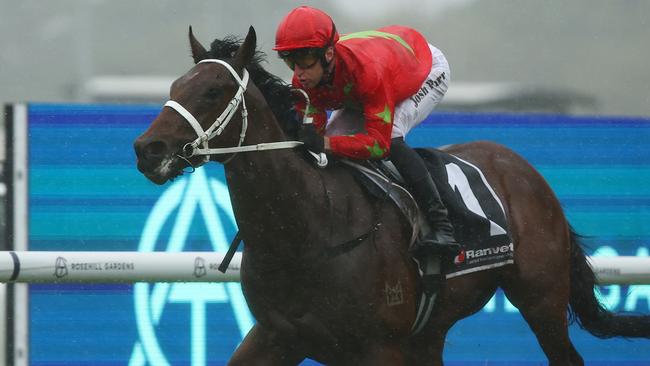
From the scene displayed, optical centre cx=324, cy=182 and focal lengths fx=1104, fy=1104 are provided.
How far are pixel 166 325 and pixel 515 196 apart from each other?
6.16 feet

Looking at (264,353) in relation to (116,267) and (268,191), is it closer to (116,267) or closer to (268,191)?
(268,191)

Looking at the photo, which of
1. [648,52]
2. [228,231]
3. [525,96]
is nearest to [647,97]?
[648,52]

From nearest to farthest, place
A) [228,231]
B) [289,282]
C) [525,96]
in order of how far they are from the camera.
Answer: [289,282]
[228,231]
[525,96]

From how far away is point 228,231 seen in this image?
5691 millimetres

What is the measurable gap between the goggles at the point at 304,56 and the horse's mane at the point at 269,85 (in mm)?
90

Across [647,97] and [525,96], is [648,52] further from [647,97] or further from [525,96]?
[525,96]

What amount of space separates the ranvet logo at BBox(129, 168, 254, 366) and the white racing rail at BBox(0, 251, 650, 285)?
1.06 ft

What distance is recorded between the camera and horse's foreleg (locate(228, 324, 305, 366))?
4.16m

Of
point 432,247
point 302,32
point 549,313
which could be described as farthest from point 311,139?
point 549,313

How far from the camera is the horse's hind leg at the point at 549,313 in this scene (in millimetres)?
4859

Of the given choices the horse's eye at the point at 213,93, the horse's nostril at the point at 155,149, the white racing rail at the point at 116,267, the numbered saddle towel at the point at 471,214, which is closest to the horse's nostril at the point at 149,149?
the horse's nostril at the point at 155,149

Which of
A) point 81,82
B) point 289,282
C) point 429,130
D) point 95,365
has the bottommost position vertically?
point 289,282

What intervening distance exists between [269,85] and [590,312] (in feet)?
6.83

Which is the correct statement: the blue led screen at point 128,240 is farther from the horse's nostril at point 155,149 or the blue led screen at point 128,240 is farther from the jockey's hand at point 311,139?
the horse's nostril at point 155,149
